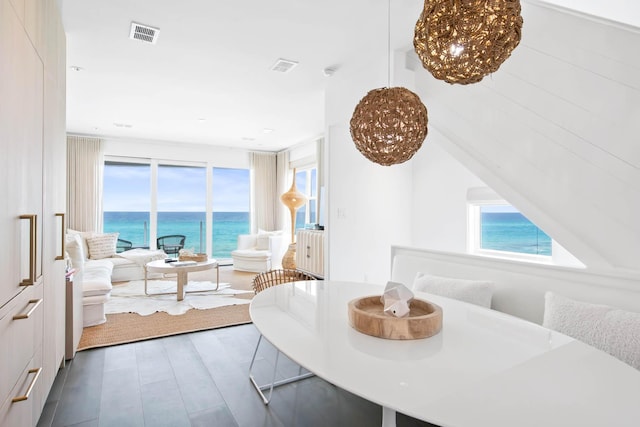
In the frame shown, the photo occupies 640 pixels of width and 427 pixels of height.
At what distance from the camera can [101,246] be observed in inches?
228

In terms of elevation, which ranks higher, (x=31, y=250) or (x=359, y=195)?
(x=359, y=195)

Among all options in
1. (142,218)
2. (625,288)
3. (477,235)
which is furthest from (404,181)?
(142,218)

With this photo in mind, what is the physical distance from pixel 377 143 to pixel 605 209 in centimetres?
139

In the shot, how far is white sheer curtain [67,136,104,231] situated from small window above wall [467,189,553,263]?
6.37 meters

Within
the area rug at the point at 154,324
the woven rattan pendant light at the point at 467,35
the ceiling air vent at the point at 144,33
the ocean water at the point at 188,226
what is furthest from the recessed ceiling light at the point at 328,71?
the ocean water at the point at 188,226

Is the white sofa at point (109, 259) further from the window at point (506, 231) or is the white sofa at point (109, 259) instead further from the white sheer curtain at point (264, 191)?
the window at point (506, 231)

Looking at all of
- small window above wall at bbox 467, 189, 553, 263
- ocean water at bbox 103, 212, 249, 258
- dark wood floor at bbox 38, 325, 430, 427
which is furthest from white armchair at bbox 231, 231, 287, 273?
ocean water at bbox 103, 212, 249, 258

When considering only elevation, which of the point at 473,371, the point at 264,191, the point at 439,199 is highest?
the point at 264,191

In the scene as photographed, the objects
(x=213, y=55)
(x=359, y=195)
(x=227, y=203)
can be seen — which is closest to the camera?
(x=213, y=55)

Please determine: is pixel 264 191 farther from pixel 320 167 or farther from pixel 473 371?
pixel 473 371

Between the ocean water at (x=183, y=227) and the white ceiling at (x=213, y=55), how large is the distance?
9.30m

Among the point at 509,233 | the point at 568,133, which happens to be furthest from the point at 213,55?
the point at 509,233

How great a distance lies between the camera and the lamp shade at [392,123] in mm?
1927

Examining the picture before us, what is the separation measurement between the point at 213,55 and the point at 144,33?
2.02ft
